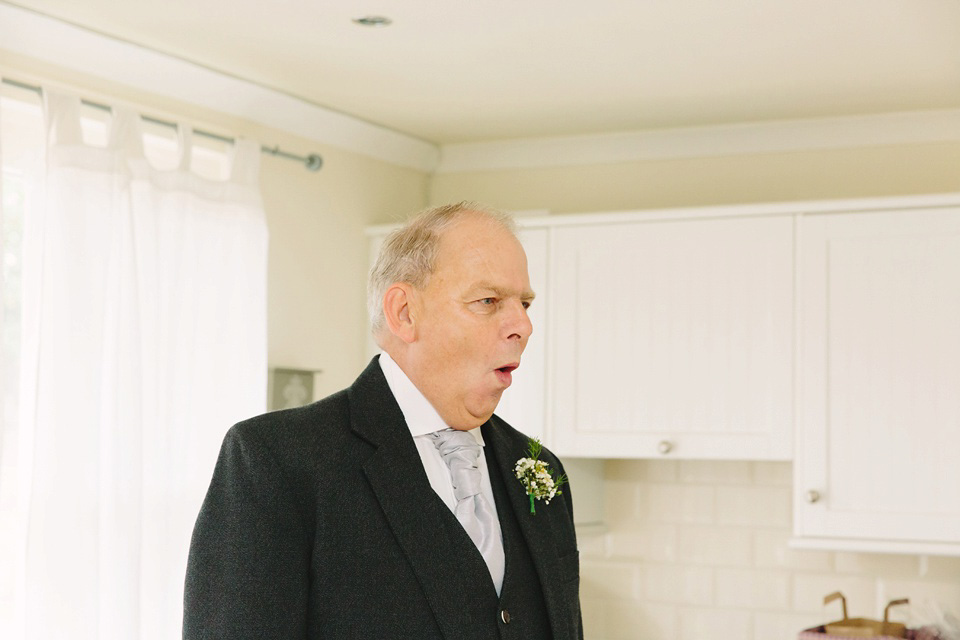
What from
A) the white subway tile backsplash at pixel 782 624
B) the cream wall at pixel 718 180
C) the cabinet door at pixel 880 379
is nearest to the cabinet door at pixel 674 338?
the cabinet door at pixel 880 379

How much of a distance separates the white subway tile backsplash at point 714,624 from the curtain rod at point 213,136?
1.79 meters

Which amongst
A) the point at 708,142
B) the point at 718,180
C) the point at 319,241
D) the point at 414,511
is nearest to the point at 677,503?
the point at 718,180

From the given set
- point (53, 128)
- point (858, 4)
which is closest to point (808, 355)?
point (858, 4)

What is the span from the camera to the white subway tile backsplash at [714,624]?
3.70 metres

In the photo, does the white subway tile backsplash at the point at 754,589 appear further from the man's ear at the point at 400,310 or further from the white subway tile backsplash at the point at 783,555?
the man's ear at the point at 400,310

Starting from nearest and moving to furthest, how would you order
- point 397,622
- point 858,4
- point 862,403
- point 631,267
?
1. point 397,622
2. point 858,4
3. point 862,403
4. point 631,267

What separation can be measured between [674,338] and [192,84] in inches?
58.4

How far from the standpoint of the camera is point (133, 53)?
292 centimetres

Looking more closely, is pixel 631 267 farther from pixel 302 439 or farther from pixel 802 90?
pixel 302 439

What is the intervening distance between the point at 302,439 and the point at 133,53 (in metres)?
1.59

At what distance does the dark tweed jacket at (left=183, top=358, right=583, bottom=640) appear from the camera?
159 centimetres

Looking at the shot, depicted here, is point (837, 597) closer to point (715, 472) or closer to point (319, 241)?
point (715, 472)

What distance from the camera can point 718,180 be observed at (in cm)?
372

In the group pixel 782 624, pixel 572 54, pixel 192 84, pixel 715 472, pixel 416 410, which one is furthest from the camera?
pixel 715 472
